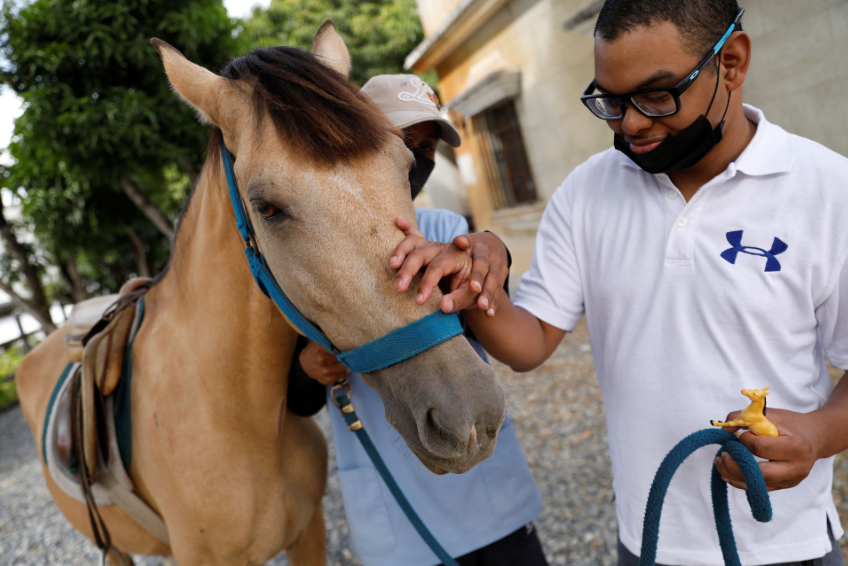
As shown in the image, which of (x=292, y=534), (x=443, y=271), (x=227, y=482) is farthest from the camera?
(x=292, y=534)

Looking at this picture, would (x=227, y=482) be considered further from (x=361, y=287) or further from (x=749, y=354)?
(x=749, y=354)

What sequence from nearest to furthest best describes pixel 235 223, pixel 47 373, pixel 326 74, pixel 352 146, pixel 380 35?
pixel 352 146
pixel 326 74
pixel 235 223
pixel 47 373
pixel 380 35

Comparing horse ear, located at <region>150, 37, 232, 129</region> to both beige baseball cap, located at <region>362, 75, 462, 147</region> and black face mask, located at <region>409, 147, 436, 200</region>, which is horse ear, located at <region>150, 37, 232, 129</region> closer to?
beige baseball cap, located at <region>362, 75, 462, 147</region>

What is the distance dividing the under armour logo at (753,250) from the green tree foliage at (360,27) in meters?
15.4

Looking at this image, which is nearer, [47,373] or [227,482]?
[227,482]

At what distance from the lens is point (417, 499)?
1.51 meters

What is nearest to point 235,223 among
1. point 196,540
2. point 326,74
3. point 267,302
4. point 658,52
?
point 267,302

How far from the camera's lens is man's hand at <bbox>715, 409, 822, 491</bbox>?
964mm

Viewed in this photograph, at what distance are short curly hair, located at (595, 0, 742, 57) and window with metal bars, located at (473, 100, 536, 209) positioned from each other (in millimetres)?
7233

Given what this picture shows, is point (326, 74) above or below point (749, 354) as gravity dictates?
above

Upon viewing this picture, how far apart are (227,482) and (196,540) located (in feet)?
0.72

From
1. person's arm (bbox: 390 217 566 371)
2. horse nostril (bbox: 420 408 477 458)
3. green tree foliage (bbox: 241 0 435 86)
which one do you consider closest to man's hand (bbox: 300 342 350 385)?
person's arm (bbox: 390 217 566 371)

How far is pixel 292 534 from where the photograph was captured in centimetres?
185

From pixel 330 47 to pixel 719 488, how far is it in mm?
1599
